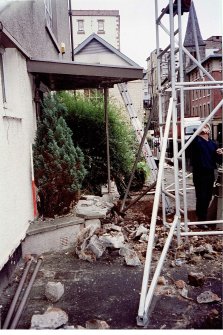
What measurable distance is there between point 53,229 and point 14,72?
7.91ft

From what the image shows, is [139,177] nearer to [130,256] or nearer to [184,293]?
[130,256]

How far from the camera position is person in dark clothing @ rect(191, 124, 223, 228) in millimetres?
6512

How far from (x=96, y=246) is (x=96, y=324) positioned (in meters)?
1.95

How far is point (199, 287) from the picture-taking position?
168 inches

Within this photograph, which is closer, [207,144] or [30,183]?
[30,183]

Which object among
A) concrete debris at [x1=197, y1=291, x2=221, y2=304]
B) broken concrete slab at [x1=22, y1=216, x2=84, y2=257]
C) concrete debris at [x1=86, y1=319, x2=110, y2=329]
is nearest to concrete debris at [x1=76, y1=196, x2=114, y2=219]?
broken concrete slab at [x1=22, y1=216, x2=84, y2=257]

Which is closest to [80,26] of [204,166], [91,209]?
[91,209]

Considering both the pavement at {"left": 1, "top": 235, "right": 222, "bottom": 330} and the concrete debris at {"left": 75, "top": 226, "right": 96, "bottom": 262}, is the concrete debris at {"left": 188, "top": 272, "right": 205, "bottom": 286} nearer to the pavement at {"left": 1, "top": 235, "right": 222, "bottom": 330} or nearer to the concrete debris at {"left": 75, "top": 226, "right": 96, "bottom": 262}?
the pavement at {"left": 1, "top": 235, "right": 222, "bottom": 330}

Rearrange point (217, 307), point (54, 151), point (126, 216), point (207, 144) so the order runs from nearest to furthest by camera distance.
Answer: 1. point (217, 307)
2. point (54, 151)
3. point (207, 144)
4. point (126, 216)

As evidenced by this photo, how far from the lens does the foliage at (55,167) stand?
598cm

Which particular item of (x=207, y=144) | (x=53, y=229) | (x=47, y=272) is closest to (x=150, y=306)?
(x=47, y=272)

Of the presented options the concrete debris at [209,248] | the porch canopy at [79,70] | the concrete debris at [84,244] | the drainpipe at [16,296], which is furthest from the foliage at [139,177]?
the drainpipe at [16,296]

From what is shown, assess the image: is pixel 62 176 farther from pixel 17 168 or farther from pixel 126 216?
pixel 126 216

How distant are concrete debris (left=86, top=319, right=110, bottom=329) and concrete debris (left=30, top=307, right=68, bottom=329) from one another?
22 cm
